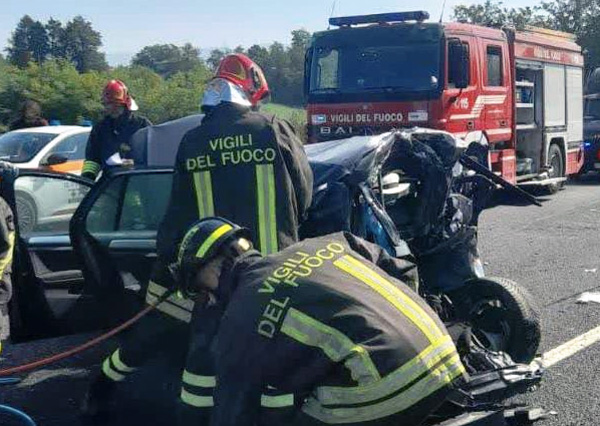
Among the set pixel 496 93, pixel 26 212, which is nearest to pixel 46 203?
pixel 26 212

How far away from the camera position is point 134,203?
204 inches

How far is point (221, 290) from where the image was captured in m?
2.82

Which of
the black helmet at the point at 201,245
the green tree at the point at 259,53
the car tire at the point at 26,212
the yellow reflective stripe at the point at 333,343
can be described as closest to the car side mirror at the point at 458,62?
the car tire at the point at 26,212

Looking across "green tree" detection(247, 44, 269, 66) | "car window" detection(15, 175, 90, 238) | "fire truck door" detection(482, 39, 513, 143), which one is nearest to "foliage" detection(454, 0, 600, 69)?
"green tree" detection(247, 44, 269, 66)

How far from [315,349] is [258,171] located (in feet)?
5.17

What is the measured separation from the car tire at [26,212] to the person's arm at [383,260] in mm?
2513

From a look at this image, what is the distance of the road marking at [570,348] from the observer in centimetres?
554

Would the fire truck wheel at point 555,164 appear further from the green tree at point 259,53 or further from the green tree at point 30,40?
the green tree at point 30,40

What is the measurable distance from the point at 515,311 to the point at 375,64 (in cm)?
751

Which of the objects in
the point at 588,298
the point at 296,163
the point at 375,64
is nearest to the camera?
the point at 296,163

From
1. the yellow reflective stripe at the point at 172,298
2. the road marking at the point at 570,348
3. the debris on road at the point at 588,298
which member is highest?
the yellow reflective stripe at the point at 172,298

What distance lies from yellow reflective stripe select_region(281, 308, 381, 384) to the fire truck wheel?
44.6 ft

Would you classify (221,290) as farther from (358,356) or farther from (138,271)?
(138,271)

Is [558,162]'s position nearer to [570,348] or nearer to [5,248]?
[570,348]
